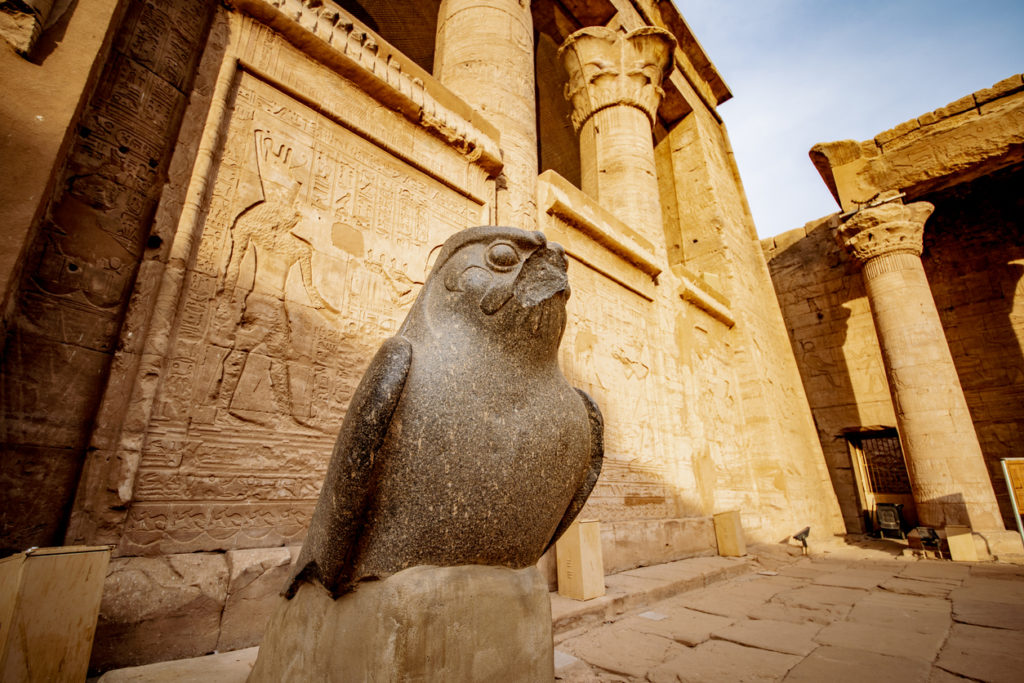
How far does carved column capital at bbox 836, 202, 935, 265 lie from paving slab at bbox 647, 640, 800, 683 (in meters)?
7.77

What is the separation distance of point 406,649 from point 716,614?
9.64ft

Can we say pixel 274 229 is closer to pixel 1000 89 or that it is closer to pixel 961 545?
pixel 961 545

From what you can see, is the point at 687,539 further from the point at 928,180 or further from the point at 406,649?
the point at 928,180

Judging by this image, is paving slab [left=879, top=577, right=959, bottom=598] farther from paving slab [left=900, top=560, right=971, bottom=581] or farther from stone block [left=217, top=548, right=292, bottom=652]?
stone block [left=217, top=548, right=292, bottom=652]

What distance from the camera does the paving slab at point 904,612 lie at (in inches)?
111

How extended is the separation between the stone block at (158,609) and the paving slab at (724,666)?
1.94m

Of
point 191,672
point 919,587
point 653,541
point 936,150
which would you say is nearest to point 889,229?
point 936,150

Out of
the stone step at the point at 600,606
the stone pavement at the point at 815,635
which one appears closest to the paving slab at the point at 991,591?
the stone pavement at the point at 815,635

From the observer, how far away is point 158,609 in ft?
5.90

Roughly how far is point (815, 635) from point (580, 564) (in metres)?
1.38

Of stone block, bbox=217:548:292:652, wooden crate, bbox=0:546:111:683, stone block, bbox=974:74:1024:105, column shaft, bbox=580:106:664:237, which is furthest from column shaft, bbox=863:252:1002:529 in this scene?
wooden crate, bbox=0:546:111:683

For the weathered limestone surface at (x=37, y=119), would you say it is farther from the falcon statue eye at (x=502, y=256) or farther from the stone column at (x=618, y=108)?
the stone column at (x=618, y=108)

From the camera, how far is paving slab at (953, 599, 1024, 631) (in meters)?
2.75

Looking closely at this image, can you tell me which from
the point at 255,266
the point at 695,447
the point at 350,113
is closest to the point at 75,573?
the point at 255,266
